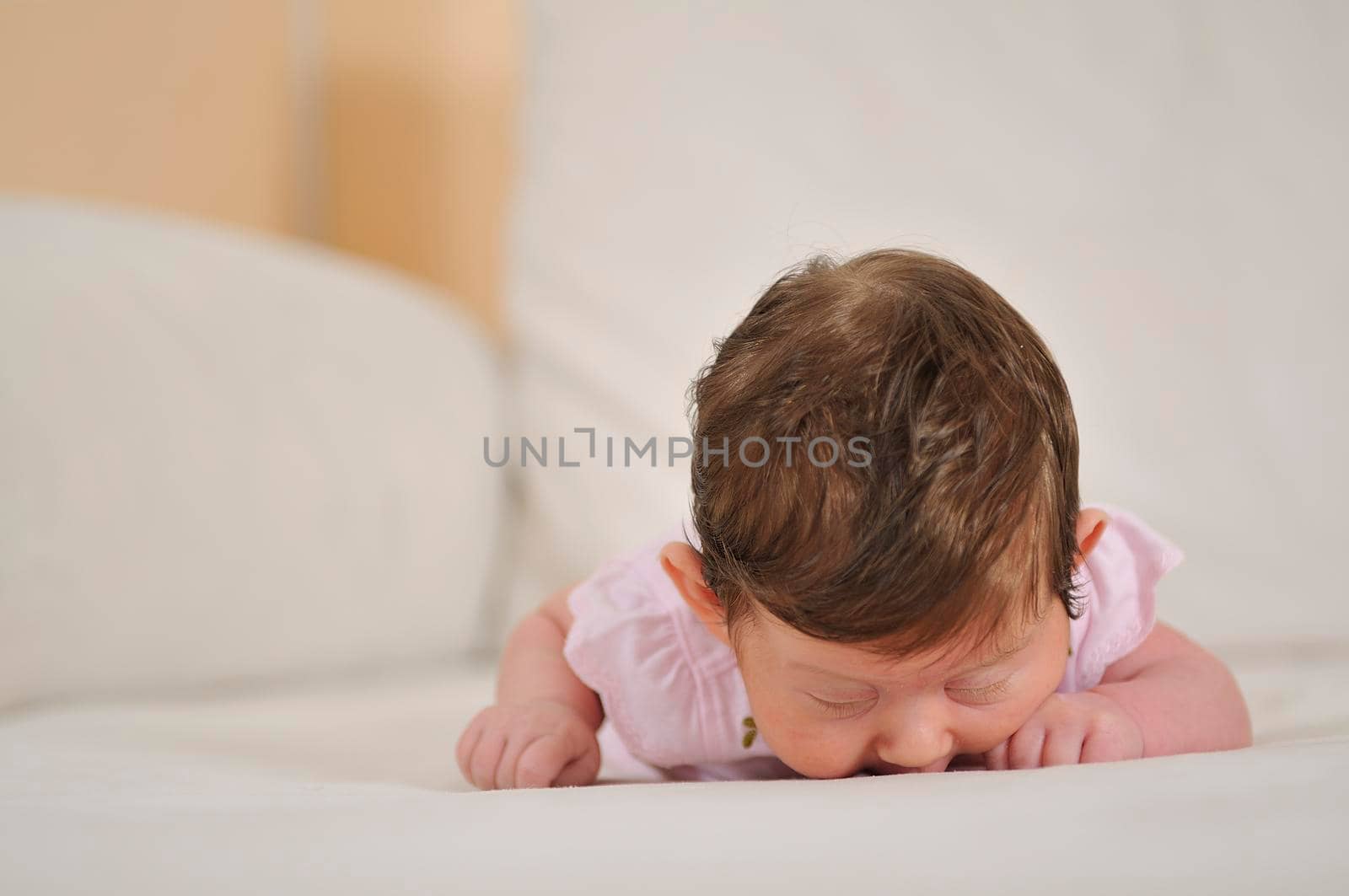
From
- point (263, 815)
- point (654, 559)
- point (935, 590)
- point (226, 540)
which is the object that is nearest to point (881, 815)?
point (935, 590)

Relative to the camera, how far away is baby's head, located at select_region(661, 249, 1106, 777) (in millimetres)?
508

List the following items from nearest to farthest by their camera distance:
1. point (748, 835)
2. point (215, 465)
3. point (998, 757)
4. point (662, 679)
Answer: point (748, 835), point (998, 757), point (662, 679), point (215, 465)

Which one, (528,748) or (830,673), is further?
(528,748)

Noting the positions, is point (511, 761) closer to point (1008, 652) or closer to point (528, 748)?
point (528, 748)

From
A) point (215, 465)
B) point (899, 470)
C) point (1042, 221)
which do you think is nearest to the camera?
point (899, 470)

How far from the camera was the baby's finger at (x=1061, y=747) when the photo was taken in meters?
0.60

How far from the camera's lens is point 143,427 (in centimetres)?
90

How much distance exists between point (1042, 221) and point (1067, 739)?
1.91ft

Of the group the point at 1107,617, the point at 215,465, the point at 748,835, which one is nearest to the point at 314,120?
the point at 215,465

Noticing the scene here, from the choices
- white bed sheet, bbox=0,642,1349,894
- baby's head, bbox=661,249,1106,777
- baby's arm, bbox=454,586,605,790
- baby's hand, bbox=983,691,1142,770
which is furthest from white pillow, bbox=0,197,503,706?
baby's hand, bbox=983,691,1142,770

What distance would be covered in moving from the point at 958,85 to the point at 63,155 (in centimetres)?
102

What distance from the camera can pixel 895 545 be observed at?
1.65 feet

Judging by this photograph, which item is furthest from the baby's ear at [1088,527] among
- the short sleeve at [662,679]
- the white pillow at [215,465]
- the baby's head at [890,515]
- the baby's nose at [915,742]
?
the white pillow at [215,465]

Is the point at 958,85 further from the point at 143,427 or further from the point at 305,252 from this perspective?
the point at 143,427
